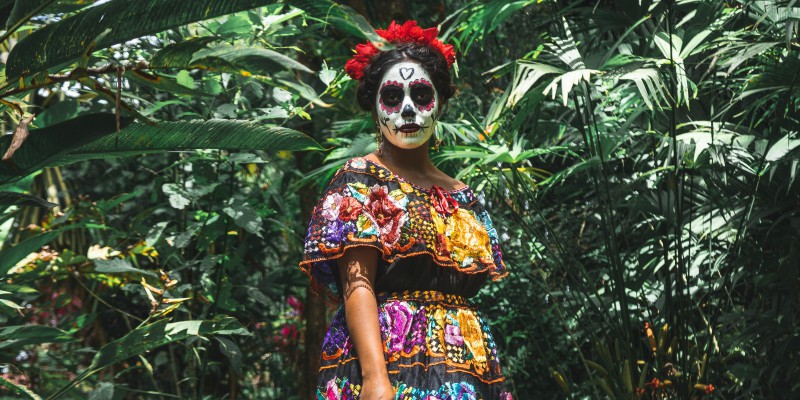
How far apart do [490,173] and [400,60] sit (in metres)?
1.44

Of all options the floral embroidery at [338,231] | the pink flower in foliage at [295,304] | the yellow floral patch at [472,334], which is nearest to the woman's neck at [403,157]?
the floral embroidery at [338,231]

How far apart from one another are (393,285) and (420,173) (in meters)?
0.31

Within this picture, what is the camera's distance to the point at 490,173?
3.55 meters

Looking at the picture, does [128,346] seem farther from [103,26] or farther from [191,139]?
[103,26]

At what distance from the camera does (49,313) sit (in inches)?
201

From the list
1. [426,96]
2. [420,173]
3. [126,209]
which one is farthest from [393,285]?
[126,209]

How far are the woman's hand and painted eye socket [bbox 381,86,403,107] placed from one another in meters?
0.65

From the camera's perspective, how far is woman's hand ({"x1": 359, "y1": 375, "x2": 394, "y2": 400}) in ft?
6.05

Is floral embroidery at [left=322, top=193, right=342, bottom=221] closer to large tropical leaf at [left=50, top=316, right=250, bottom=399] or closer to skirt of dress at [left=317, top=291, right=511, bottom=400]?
skirt of dress at [left=317, top=291, right=511, bottom=400]

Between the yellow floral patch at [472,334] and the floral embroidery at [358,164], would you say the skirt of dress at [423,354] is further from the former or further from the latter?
the floral embroidery at [358,164]

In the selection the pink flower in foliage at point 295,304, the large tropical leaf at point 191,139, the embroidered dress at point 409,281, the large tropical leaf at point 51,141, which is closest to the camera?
the large tropical leaf at point 51,141

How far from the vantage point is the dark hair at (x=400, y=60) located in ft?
7.15

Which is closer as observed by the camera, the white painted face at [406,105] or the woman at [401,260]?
the woman at [401,260]

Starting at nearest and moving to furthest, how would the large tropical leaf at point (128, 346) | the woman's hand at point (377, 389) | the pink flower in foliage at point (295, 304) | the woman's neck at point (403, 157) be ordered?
the woman's hand at point (377, 389)
the large tropical leaf at point (128, 346)
the woman's neck at point (403, 157)
the pink flower in foliage at point (295, 304)
